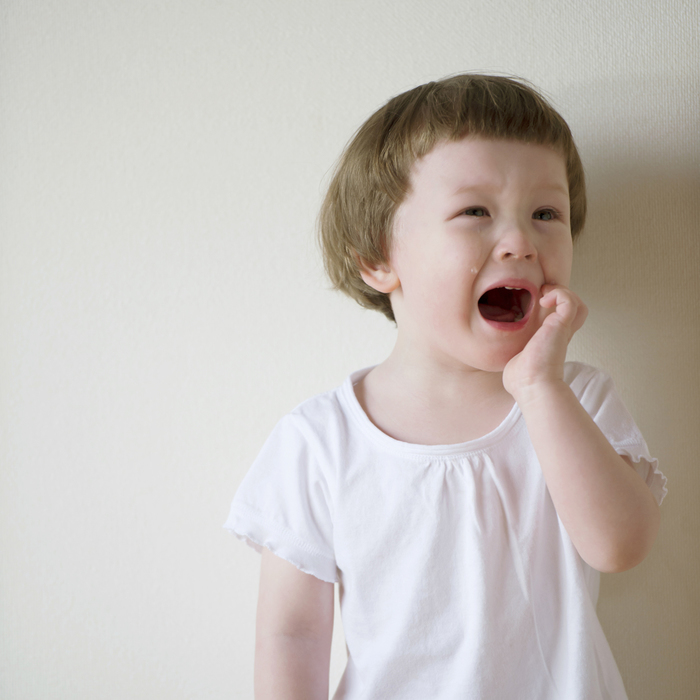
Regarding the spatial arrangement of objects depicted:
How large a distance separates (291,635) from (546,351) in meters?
0.46

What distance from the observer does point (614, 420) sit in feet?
2.15

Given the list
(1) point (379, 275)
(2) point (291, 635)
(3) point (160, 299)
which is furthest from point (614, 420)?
(3) point (160, 299)

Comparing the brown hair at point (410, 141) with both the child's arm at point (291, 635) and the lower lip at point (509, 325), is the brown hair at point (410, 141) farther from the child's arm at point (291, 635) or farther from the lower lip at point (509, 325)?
the child's arm at point (291, 635)

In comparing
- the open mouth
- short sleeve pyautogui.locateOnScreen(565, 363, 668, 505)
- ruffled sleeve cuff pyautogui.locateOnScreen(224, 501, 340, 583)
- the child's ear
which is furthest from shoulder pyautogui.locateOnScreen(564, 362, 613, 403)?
ruffled sleeve cuff pyautogui.locateOnScreen(224, 501, 340, 583)

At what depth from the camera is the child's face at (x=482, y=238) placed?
61cm

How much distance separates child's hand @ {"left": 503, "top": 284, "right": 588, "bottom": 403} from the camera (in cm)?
59

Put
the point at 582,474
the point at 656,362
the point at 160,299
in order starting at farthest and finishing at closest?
the point at 160,299
the point at 656,362
the point at 582,474

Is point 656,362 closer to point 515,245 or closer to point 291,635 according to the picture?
point 515,245

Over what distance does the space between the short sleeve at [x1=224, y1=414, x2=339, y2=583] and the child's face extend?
9.1 inches

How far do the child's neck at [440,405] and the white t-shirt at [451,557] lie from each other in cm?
2

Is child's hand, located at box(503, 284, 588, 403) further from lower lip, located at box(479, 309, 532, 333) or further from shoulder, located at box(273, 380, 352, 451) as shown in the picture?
shoulder, located at box(273, 380, 352, 451)

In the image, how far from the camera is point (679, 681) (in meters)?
0.77

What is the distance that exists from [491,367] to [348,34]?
0.55 meters

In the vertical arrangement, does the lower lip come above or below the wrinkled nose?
below
